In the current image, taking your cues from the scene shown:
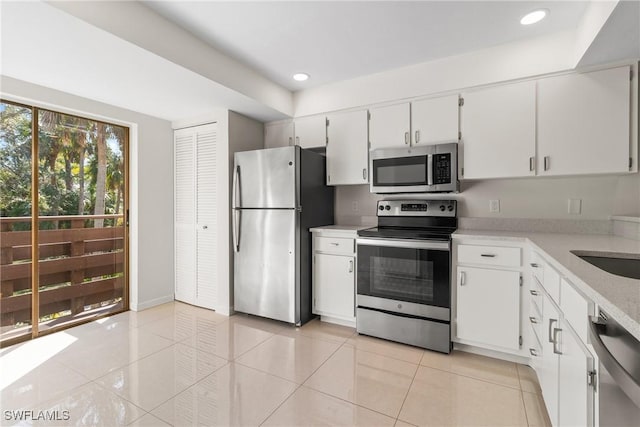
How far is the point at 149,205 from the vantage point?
11.1 ft

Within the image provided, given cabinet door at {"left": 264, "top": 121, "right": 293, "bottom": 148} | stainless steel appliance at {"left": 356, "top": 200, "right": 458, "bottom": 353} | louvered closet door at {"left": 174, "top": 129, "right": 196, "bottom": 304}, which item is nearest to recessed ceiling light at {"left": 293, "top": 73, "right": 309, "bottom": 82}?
cabinet door at {"left": 264, "top": 121, "right": 293, "bottom": 148}

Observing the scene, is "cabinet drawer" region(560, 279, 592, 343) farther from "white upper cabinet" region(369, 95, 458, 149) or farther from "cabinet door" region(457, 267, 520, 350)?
"white upper cabinet" region(369, 95, 458, 149)

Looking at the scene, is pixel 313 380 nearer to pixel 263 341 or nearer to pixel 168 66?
pixel 263 341

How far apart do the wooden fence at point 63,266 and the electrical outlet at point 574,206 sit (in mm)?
4352

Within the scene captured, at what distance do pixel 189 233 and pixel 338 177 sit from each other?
192 cm

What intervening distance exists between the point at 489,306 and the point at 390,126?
5.74ft

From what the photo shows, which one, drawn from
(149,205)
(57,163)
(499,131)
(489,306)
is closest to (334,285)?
(489,306)

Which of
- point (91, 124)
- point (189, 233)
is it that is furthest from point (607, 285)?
→ point (91, 124)

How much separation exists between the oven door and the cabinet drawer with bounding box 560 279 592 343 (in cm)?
106

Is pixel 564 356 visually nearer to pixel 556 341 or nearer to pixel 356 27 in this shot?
pixel 556 341

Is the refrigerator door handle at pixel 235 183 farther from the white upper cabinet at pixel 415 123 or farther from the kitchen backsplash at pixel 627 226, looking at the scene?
the kitchen backsplash at pixel 627 226

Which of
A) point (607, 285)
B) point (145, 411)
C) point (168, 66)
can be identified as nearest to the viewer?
point (607, 285)

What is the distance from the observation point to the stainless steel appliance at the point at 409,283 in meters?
2.29

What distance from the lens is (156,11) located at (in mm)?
1964
